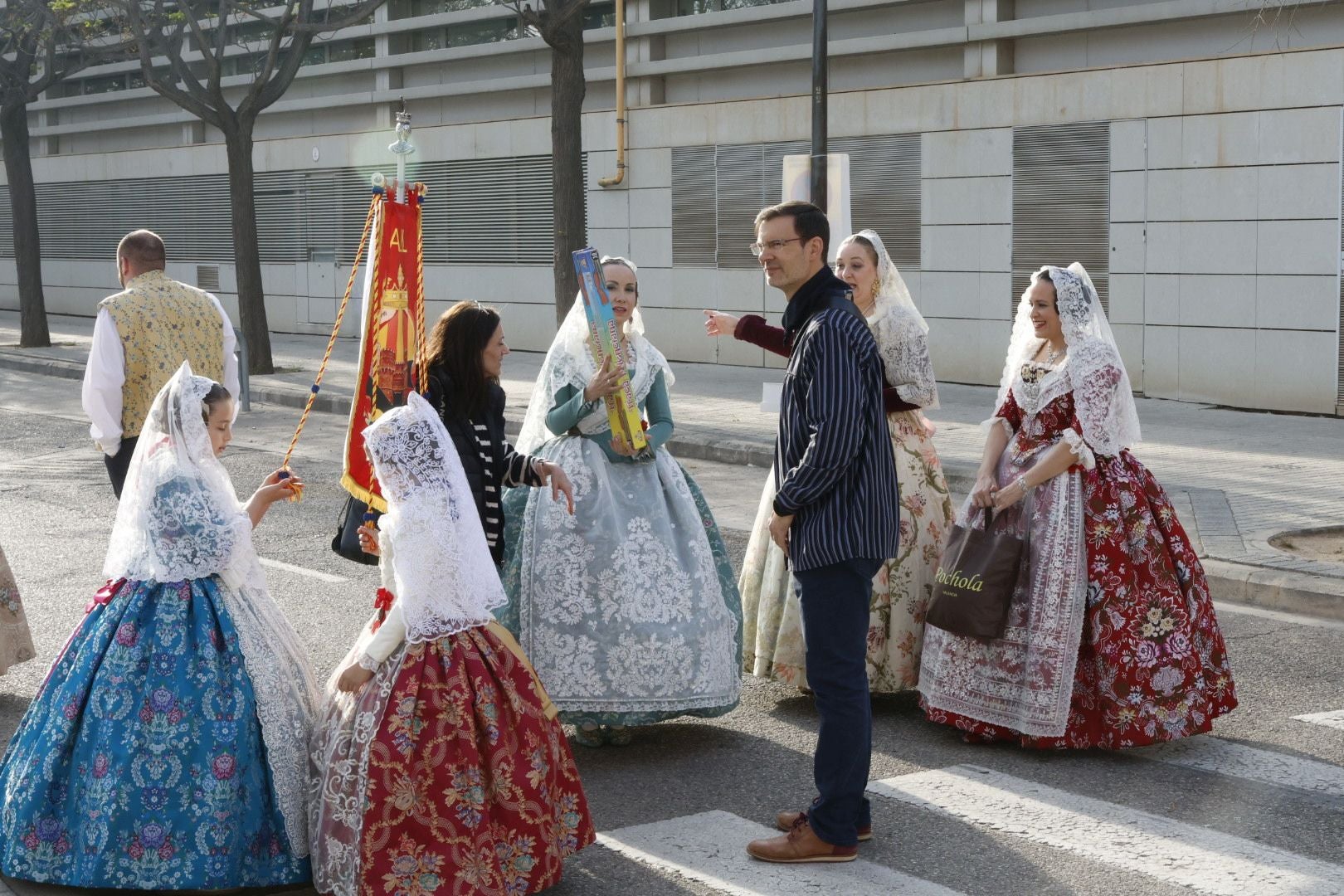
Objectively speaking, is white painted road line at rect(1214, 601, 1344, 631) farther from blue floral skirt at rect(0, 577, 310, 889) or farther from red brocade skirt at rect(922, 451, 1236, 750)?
blue floral skirt at rect(0, 577, 310, 889)

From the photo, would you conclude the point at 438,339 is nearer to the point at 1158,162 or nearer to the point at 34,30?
the point at 1158,162

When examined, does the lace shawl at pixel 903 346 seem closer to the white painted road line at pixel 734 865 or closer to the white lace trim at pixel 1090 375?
the white lace trim at pixel 1090 375

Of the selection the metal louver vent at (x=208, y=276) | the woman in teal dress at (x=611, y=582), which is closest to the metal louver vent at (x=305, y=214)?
the metal louver vent at (x=208, y=276)

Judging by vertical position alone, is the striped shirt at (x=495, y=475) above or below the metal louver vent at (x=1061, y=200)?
below

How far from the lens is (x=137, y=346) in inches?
305

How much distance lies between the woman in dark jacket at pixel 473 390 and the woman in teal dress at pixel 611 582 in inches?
21.5

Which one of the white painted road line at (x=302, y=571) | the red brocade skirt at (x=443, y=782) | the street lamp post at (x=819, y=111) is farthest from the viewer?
the street lamp post at (x=819, y=111)

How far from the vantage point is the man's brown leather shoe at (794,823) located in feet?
16.3

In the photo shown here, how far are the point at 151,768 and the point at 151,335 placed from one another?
A: 147 inches

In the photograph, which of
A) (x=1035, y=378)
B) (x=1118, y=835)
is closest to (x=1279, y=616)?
(x=1035, y=378)

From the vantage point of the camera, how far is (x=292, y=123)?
2720 centimetres

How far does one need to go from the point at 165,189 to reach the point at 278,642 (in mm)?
26448

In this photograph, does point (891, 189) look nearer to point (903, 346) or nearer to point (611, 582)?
point (903, 346)

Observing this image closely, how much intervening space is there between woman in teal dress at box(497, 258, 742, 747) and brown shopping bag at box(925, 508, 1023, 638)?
76cm
